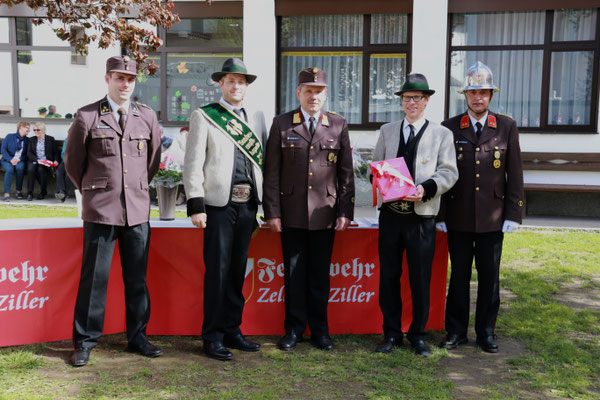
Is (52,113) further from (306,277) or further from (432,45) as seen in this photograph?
(306,277)

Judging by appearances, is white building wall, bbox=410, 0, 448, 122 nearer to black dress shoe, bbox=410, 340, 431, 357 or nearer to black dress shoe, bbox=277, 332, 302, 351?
black dress shoe, bbox=410, 340, 431, 357

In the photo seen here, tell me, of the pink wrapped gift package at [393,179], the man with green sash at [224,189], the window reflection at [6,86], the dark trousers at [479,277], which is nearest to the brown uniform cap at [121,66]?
the man with green sash at [224,189]

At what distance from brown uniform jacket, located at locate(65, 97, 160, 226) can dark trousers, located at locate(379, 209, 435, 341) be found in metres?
1.78

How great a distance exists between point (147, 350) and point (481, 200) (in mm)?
2658

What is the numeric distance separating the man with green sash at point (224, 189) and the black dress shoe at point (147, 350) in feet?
1.14

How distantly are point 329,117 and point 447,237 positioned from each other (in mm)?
1315

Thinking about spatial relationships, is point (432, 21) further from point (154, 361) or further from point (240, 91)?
point (154, 361)

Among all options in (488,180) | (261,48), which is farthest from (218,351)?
(261,48)

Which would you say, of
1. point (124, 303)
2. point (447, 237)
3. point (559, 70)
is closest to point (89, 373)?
point (124, 303)

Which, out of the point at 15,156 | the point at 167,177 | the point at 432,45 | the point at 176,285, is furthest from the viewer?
the point at 15,156

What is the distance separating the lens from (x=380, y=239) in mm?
4441

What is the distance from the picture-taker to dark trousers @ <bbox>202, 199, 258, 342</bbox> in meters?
4.20

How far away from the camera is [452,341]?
4527mm

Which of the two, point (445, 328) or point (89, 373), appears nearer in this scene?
point (89, 373)
